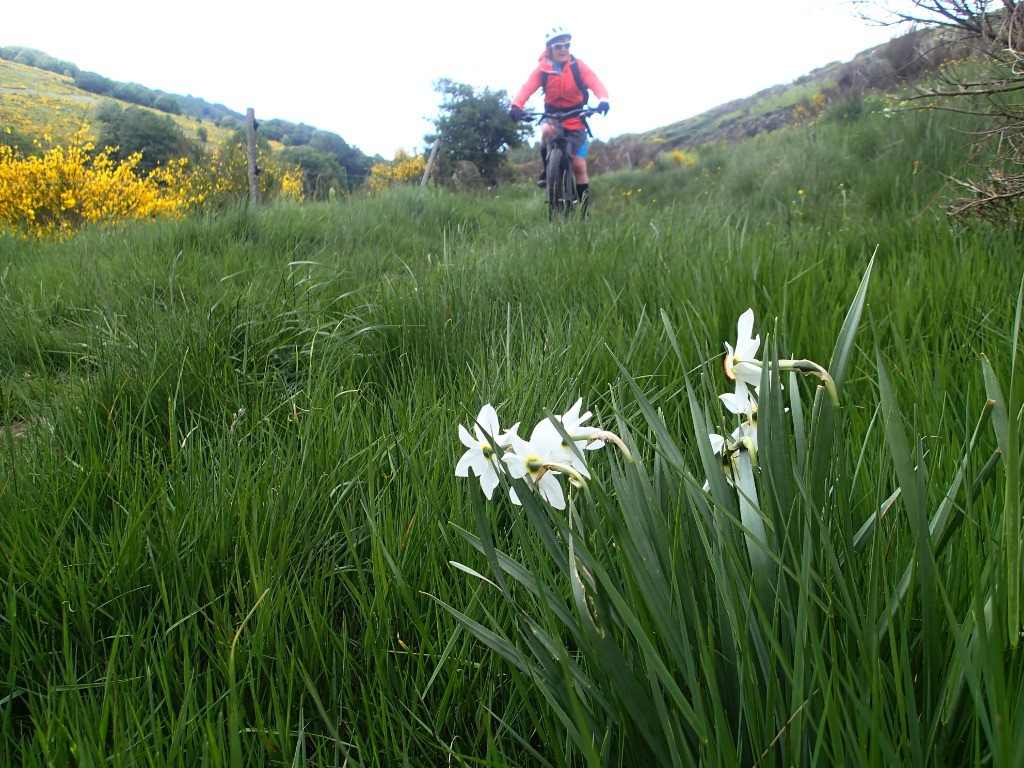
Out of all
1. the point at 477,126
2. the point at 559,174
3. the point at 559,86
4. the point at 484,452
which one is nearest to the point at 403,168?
the point at 477,126

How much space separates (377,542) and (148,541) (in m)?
0.42

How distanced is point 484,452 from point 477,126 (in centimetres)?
2482

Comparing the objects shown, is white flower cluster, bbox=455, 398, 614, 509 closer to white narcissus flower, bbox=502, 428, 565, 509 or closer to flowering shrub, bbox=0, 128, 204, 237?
white narcissus flower, bbox=502, 428, 565, 509

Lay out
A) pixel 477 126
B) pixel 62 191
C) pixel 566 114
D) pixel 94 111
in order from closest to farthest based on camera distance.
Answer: pixel 566 114 → pixel 62 191 → pixel 477 126 → pixel 94 111

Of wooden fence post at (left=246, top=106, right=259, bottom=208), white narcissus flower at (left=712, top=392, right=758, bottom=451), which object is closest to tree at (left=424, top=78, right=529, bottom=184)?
wooden fence post at (left=246, top=106, right=259, bottom=208)

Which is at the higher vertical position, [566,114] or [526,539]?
[566,114]

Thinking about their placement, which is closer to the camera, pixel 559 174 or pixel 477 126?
pixel 559 174

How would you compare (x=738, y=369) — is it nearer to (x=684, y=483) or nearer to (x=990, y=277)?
(x=684, y=483)

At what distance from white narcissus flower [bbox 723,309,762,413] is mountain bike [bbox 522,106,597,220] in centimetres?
648

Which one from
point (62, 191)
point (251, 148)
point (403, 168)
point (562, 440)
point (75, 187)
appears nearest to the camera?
point (562, 440)

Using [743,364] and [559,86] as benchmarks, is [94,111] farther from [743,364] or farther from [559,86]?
[743,364]

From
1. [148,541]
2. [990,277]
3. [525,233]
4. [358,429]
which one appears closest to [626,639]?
[148,541]

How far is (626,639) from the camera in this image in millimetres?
697

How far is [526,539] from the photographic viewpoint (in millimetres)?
803
